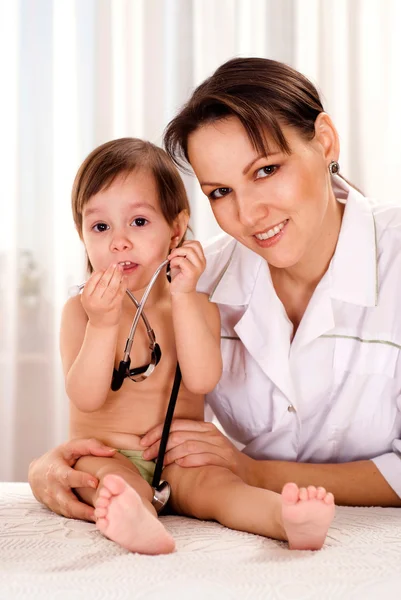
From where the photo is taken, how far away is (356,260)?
173 centimetres

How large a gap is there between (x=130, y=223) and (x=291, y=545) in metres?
0.76

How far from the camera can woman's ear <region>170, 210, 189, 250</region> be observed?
5.80 feet

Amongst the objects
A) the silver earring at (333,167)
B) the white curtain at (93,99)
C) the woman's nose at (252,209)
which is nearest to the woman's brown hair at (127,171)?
the woman's nose at (252,209)

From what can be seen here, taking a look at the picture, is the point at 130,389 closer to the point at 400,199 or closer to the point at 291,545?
the point at 291,545

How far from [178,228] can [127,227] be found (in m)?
0.17

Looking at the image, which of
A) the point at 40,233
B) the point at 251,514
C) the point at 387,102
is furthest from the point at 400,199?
the point at 251,514

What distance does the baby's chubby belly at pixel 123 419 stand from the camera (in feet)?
5.35

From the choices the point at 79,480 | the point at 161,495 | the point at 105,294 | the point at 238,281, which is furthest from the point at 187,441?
the point at 238,281

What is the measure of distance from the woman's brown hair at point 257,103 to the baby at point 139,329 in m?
0.15

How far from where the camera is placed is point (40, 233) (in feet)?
10.8

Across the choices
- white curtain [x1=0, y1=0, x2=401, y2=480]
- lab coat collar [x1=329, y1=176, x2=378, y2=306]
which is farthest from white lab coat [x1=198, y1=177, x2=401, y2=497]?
white curtain [x1=0, y1=0, x2=401, y2=480]

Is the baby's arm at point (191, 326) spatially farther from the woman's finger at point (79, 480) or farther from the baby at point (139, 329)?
the woman's finger at point (79, 480)

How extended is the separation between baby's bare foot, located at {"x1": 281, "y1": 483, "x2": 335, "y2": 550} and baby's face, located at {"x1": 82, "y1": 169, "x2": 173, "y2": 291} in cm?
66

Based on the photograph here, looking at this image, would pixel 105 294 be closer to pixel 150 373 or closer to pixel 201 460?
pixel 150 373
